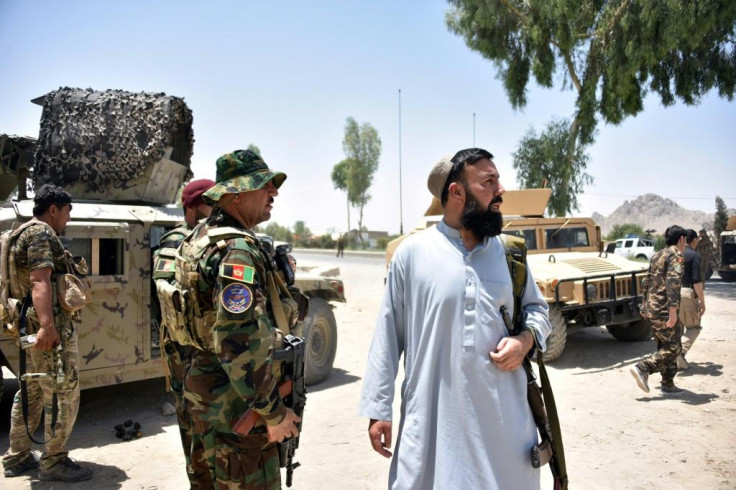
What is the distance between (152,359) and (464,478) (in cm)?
367

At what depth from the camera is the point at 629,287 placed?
24.4ft

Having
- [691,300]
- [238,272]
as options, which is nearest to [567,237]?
[691,300]

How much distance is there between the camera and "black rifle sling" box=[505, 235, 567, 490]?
7.12 ft

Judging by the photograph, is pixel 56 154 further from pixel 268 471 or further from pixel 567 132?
pixel 567 132

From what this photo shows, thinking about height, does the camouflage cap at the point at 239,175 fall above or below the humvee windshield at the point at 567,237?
above

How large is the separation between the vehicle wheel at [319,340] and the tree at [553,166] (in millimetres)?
17954

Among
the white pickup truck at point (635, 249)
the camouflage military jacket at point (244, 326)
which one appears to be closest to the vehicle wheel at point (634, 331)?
the camouflage military jacket at point (244, 326)

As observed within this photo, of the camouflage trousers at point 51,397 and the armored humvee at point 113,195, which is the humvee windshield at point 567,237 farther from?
the camouflage trousers at point 51,397

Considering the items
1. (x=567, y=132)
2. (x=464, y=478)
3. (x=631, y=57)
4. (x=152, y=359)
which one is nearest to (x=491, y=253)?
(x=464, y=478)

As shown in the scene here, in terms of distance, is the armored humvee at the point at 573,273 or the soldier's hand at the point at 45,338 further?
the armored humvee at the point at 573,273

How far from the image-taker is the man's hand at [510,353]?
6.70 ft

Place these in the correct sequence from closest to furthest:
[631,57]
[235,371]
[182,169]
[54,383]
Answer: [235,371], [54,383], [182,169], [631,57]

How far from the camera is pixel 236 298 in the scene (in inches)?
84.7

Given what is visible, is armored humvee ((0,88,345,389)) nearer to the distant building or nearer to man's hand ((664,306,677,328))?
man's hand ((664,306,677,328))
